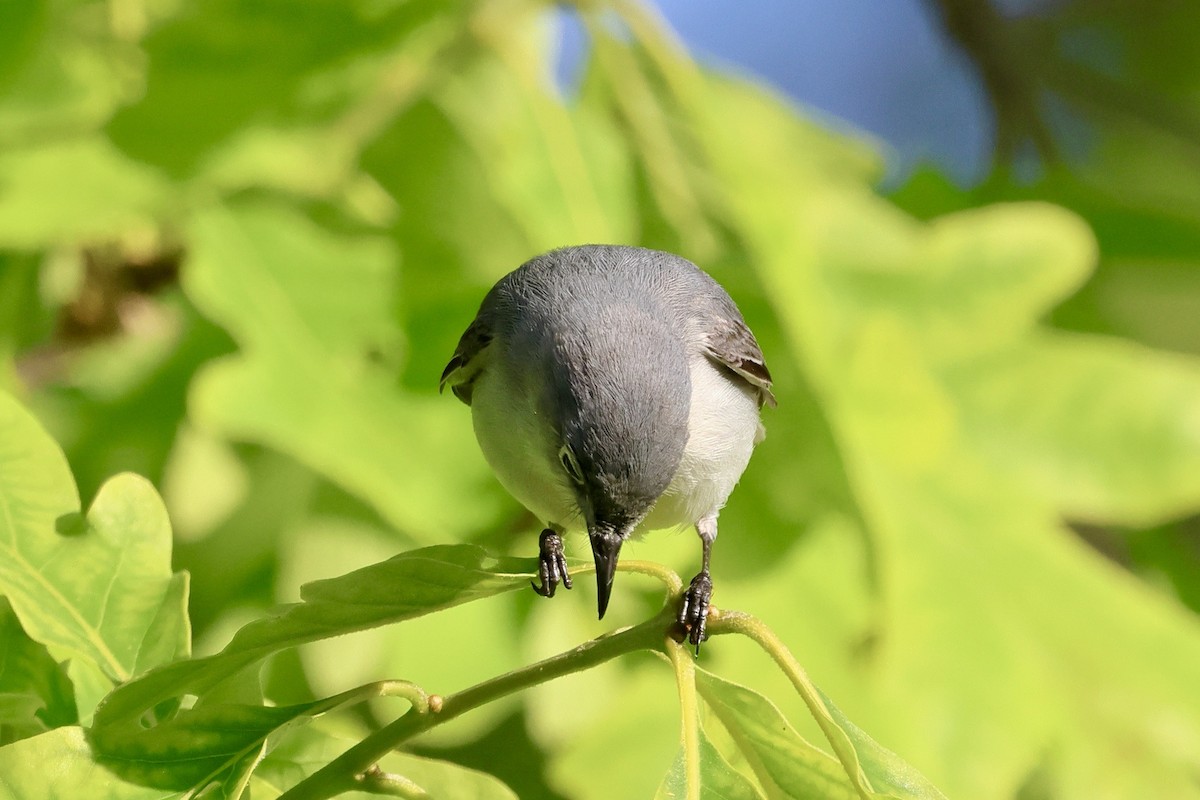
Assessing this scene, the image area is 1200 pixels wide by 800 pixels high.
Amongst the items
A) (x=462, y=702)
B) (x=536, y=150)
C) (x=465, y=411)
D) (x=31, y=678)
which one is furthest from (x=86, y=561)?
(x=536, y=150)

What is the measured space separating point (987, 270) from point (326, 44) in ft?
4.54

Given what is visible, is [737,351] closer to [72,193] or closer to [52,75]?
[72,193]

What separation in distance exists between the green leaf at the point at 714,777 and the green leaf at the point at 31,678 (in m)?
0.58

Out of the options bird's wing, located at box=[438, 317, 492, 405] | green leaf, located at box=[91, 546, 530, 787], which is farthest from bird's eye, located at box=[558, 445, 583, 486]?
green leaf, located at box=[91, 546, 530, 787]

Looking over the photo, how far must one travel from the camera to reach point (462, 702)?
0.98 meters

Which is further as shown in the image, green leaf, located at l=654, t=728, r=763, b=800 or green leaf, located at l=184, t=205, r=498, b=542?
green leaf, located at l=184, t=205, r=498, b=542

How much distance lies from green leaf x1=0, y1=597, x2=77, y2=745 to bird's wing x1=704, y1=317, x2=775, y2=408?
840 millimetres

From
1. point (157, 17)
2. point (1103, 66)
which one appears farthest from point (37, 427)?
point (1103, 66)

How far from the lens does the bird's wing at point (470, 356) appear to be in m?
1.62

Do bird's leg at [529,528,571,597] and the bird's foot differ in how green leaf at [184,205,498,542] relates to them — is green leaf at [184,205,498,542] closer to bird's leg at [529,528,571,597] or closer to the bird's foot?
bird's leg at [529,528,571,597]

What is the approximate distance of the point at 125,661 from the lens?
1.18 metres

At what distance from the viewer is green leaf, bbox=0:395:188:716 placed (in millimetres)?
1109

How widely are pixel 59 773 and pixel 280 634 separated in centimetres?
20

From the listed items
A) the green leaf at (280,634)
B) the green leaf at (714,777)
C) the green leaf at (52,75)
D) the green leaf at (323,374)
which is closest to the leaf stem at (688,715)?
the green leaf at (714,777)
